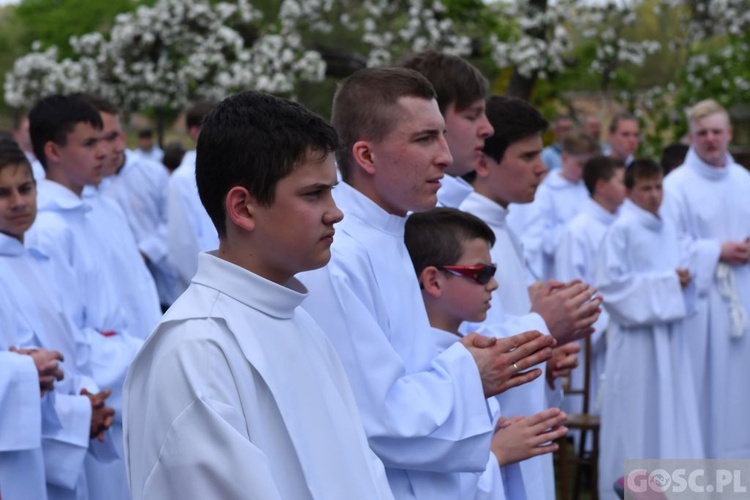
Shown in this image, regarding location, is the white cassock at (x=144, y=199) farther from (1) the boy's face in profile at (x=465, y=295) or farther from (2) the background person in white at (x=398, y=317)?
(2) the background person in white at (x=398, y=317)

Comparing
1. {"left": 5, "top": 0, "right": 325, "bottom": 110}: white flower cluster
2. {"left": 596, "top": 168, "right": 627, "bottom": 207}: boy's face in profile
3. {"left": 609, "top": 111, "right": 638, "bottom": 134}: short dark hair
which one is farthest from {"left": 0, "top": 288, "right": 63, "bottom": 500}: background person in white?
{"left": 5, "top": 0, "right": 325, "bottom": 110}: white flower cluster

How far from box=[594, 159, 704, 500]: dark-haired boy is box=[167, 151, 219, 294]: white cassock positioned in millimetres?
3267

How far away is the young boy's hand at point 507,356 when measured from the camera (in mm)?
3379

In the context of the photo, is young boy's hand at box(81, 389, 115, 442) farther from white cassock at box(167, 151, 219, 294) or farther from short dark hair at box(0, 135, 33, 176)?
white cassock at box(167, 151, 219, 294)

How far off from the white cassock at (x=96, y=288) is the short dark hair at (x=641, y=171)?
3.33 metres

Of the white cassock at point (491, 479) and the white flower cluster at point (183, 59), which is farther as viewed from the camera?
the white flower cluster at point (183, 59)

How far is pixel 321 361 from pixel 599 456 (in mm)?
5255

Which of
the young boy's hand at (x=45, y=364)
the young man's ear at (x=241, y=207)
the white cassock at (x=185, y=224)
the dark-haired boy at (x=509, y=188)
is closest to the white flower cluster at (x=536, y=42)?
the white cassock at (x=185, y=224)

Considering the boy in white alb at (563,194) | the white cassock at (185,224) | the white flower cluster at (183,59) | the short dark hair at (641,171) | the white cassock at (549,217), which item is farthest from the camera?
the white flower cluster at (183,59)

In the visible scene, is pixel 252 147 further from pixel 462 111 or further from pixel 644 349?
pixel 644 349

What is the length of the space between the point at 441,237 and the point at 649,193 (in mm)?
3979

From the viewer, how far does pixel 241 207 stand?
267 centimetres

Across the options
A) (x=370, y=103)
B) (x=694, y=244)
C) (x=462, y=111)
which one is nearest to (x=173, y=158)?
(x=694, y=244)

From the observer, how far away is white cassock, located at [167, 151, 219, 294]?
9.20m
